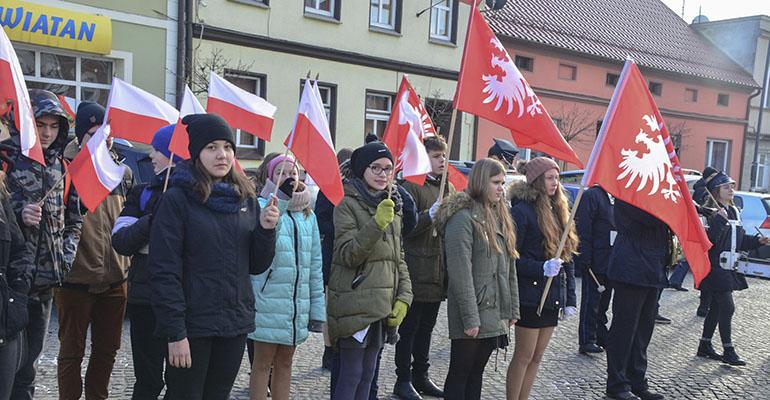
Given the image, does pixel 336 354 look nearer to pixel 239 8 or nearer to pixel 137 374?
pixel 137 374

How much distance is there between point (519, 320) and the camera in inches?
195

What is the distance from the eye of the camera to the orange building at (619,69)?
24.0m

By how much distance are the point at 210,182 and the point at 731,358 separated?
228 inches

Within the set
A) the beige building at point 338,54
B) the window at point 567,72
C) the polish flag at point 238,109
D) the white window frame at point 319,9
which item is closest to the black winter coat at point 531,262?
the polish flag at point 238,109

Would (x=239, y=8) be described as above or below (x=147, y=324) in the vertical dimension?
above

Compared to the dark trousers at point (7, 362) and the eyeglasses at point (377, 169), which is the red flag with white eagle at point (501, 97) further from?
the dark trousers at point (7, 362)

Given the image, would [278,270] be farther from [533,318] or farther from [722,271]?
[722,271]

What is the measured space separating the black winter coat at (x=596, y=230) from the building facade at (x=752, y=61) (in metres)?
28.6

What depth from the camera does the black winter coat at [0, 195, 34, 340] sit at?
3244mm

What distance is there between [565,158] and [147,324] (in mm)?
3068

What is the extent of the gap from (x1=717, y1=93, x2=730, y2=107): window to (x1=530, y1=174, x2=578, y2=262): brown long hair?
29157mm

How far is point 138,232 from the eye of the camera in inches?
143

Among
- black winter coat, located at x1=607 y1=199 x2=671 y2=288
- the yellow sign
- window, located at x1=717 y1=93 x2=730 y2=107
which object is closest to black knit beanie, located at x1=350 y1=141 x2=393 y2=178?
black winter coat, located at x1=607 y1=199 x2=671 y2=288

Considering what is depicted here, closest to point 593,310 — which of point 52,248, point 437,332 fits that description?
point 437,332
